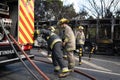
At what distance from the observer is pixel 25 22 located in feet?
24.7

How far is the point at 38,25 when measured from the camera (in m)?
20.1

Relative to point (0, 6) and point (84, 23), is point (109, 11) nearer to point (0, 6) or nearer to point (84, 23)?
point (84, 23)

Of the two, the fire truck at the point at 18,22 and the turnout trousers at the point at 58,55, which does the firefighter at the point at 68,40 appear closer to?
the turnout trousers at the point at 58,55

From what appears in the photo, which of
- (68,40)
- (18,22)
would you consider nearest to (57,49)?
(68,40)

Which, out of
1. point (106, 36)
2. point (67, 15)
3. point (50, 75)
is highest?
point (67, 15)

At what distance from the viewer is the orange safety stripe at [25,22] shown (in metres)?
7.32

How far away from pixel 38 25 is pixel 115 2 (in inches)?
703

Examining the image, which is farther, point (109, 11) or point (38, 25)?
point (109, 11)

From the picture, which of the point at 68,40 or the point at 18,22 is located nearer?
the point at 18,22

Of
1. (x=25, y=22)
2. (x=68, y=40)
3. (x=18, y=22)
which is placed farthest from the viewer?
(x=68, y=40)

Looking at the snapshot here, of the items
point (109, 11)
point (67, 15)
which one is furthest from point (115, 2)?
point (67, 15)

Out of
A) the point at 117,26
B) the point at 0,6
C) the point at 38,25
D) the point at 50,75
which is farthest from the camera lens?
the point at 38,25

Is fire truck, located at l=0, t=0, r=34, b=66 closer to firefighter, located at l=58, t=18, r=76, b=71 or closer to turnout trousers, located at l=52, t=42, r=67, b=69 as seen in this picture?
turnout trousers, located at l=52, t=42, r=67, b=69

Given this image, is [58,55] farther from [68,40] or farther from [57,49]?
[68,40]
